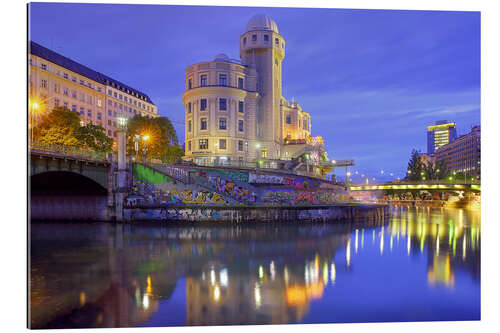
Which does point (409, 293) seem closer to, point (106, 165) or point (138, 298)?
point (138, 298)

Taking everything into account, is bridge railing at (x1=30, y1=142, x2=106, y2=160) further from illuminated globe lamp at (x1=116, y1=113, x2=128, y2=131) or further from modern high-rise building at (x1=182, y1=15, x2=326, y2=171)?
modern high-rise building at (x1=182, y1=15, x2=326, y2=171)

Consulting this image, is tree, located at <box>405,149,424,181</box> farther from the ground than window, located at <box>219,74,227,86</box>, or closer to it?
closer to it

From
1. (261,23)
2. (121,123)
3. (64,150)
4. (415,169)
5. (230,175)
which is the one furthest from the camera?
(415,169)

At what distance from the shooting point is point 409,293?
1024 centimetres

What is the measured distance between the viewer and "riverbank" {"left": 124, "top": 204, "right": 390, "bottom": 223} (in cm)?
2655

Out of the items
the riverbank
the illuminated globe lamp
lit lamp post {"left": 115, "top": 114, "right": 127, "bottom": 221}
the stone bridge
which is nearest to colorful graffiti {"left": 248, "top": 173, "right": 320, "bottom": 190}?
the riverbank

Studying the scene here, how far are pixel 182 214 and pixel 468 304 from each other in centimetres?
2063

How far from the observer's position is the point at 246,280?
36.7 ft

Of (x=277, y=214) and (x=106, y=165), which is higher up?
(x=106, y=165)

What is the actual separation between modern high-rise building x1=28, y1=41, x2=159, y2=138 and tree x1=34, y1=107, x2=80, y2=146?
575 cm

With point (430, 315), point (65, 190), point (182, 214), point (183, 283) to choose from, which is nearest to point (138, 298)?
point (183, 283)

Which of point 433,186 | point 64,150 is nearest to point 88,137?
point 64,150

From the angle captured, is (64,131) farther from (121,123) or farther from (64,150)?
(64,150)

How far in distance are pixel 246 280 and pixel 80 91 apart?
60.1 meters
